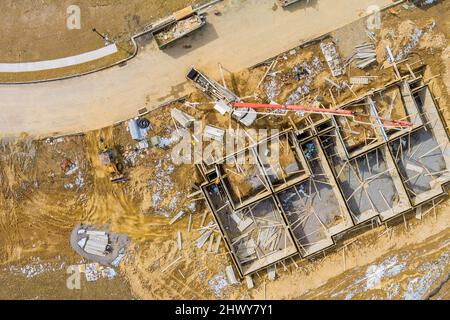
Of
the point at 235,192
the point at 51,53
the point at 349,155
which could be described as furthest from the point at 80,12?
the point at 349,155

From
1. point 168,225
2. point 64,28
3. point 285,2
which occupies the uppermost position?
point 64,28

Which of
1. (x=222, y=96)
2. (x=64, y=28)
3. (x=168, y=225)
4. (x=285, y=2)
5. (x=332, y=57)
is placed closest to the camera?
(x=285, y=2)

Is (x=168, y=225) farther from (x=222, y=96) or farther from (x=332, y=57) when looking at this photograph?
(x=332, y=57)

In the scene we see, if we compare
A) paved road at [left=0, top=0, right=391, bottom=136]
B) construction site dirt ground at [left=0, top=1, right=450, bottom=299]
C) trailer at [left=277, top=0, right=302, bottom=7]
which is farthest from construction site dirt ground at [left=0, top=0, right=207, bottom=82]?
trailer at [left=277, top=0, right=302, bottom=7]

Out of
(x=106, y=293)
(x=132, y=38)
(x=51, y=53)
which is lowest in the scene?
(x=106, y=293)

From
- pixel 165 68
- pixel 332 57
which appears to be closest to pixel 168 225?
pixel 165 68

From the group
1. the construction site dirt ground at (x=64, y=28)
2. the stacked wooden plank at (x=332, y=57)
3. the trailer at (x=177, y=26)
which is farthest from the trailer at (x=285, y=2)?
the construction site dirt ground at (x=64, y=28)
